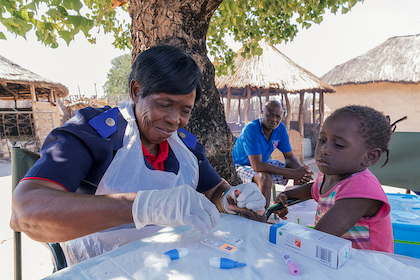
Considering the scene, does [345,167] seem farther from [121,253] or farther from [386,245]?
[121,253]

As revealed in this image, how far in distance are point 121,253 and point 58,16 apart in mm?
1855

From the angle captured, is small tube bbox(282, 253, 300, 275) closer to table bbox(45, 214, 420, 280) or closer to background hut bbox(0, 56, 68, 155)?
table bbox(45, 214, 420, 280)


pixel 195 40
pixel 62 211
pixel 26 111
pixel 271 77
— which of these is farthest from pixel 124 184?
pixel 26 111

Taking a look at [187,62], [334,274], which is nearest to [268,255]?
[334,274]

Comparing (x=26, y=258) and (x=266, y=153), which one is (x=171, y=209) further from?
(x=266, y=153)

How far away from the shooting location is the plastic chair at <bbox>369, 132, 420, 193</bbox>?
9.23 feet

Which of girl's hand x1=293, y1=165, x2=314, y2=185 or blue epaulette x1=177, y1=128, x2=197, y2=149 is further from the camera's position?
girl's hand x1=293, y1=165, x2=314, y2=185

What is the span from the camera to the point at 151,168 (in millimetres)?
1312

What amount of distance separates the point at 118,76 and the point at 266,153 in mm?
29124

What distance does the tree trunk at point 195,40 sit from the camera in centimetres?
220

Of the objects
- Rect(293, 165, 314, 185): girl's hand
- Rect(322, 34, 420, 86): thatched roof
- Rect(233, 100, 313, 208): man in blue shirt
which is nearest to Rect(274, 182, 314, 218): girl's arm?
Rect(233, 100, 313, 208): man in blue shirt

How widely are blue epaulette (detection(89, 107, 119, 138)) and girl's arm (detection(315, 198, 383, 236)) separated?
1029 mm

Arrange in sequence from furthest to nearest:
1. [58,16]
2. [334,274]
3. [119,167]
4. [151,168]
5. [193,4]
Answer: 1. [193,4]
2. [58,16]
3. [151,168]
4. [119,167]
5. [334,274]

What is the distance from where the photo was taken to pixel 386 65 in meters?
11.0
